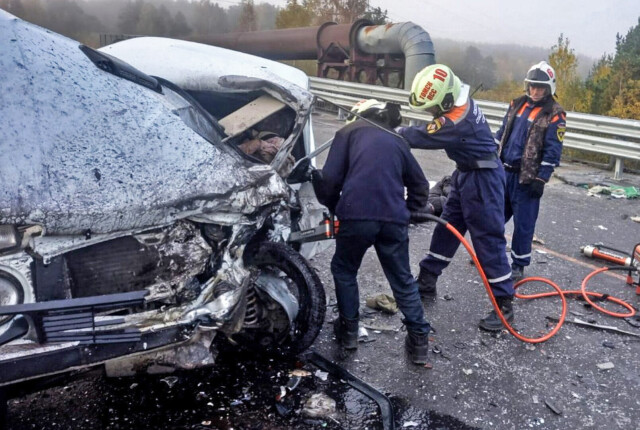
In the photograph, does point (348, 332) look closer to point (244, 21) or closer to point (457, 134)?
point (457, 134)

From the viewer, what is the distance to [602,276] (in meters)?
4.80

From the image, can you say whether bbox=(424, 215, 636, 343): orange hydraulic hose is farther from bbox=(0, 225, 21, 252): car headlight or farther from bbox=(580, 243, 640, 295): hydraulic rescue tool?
bbox=(0, 225, 21, 252): car headlight

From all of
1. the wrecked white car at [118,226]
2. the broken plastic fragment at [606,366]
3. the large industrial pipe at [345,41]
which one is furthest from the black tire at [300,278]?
the large industrial pipe at [345,41]

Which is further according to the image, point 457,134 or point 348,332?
point 457,134

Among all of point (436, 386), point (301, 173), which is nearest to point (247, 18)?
point (301, 173)

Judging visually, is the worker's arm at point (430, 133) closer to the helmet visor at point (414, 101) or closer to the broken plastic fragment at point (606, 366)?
the helmet visor at point (414, 101)

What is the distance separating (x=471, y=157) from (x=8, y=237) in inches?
109

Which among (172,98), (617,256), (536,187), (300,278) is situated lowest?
(617,256)

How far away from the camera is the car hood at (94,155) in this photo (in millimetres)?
2316

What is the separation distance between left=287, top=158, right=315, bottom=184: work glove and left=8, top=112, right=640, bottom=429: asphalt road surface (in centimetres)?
100

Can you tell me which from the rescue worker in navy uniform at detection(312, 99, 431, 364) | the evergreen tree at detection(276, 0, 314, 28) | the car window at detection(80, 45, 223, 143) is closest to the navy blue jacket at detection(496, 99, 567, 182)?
the rescue worker in navy uniform at detection(312, 99, 431, 364)

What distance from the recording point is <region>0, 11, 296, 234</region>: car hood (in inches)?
91.2

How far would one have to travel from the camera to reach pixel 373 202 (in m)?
3.23

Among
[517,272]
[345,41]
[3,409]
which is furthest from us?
[345,41]
